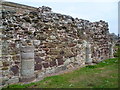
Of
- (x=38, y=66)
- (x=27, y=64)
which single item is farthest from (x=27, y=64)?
(x=38, y=66)

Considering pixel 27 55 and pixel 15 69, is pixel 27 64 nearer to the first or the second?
pixel 27 55

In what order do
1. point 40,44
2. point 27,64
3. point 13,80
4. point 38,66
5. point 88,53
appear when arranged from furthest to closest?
1. point 88,53
2. point 40,44
3. point 38,66
4. point 27,64
5. point 13,80

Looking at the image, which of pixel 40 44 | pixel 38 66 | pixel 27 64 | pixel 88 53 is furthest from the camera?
pixel 88 53

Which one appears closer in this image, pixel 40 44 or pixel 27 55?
pixel 27 55

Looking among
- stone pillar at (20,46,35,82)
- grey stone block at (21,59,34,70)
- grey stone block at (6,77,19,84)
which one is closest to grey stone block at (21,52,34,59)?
stone pillar at (20,46,35,82)

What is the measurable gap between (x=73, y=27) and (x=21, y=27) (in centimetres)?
475

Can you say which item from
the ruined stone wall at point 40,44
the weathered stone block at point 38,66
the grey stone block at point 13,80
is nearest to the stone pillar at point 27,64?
the ruined stone wall at point 40,44

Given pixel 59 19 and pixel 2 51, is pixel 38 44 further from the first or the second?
pixel 59 19

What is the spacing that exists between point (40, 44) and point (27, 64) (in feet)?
4.36

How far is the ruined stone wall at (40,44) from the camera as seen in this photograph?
22.9ft

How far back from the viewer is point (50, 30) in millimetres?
8992

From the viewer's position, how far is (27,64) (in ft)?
24.4

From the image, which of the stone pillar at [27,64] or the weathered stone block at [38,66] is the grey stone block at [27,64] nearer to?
the stone pillar at [27,64]

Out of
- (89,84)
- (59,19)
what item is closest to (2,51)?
(89,84)
